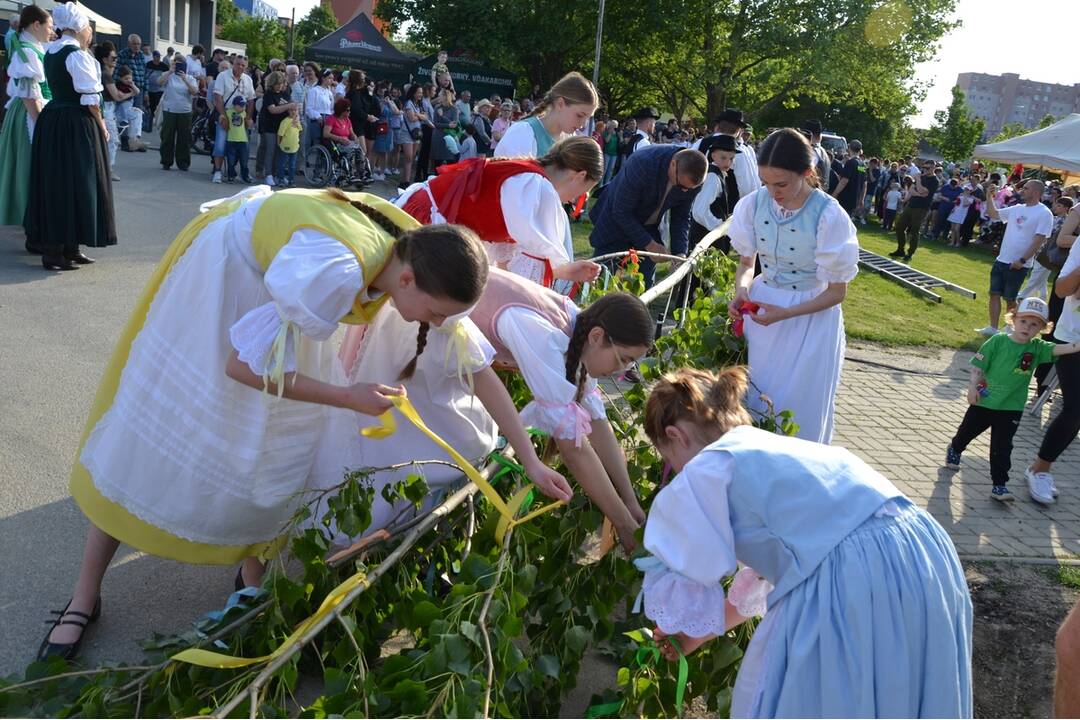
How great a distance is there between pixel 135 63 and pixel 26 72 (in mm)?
12271

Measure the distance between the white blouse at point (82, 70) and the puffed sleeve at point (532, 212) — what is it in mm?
4212

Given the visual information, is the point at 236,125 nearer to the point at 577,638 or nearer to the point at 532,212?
the point at 532,212

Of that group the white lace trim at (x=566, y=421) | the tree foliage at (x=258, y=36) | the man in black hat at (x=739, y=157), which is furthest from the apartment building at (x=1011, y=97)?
the white lace trim at (x=566, y=421)

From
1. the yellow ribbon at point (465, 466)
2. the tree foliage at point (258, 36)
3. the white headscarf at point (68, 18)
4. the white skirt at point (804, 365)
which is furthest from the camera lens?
the tree foliage at point (258, 36)

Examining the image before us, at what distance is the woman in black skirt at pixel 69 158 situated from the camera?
21.4 feet

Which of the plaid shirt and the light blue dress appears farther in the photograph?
the plaid shirt

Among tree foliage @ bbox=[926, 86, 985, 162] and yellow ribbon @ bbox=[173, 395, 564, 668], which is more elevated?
tree foliage @ bbox=[926, 86, 985, 162]

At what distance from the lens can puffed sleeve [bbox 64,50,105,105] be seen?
21.3 ft

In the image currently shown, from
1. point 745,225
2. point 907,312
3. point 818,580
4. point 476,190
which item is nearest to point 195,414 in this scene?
point 476,190

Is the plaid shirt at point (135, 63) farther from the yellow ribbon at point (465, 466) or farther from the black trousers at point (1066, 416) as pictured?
the yellow ribbon at point (465, 466)

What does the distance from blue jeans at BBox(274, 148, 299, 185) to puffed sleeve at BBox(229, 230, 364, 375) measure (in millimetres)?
11707

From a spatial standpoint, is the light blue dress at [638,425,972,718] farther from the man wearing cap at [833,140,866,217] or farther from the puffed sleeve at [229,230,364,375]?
the man wearing cap at [833,140,866,217]

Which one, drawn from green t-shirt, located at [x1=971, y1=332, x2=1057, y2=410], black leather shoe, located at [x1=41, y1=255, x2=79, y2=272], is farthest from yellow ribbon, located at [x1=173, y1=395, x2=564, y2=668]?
black leather shoe, located at [x1=41, y1=255, x2=79, y2=272]

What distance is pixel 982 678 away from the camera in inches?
144
